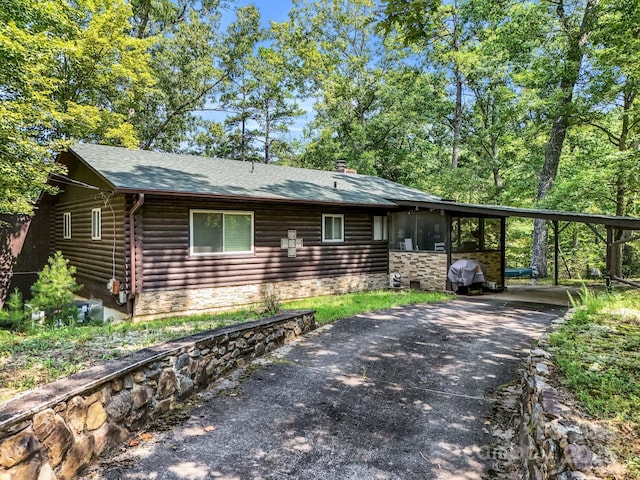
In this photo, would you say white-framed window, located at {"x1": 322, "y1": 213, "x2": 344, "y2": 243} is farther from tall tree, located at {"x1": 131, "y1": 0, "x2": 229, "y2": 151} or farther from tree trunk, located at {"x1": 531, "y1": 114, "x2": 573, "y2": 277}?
tall tree, located at {"x1": 131, "y1": 0, "x2": 229, "y2": 151}

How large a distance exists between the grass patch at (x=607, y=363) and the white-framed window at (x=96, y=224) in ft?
32.9

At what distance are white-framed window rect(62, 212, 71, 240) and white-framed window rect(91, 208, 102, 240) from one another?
2.27 m

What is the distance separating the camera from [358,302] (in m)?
10.2

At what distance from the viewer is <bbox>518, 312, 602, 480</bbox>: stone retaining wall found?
2.22 metres

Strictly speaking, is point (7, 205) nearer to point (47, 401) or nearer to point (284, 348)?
point (284, 348)

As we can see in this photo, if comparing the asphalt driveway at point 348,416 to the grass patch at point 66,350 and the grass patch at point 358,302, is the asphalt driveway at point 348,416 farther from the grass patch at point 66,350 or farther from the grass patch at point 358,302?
the grass patch at point 358,302

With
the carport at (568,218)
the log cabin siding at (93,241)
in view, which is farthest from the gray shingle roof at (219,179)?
the carport at (568,218)

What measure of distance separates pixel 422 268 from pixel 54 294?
984 cm

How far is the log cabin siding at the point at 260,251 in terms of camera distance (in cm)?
897

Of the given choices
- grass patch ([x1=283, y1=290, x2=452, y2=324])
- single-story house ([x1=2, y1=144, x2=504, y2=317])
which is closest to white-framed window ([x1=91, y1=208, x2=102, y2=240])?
single-story house ([x1=2, y1=144, x2=504, y2=317])

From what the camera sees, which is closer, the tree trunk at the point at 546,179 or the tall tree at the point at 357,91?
the tree trunk at the point at 546,179

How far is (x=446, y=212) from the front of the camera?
12.0 meters

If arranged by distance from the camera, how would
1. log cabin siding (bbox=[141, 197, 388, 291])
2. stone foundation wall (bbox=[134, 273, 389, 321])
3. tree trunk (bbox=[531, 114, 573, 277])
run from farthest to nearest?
tree trunk (bbox=[531, 114, 573, 277]) → log cabin siding (bbox=[141, 197, 388, 291]) → stone foundation wall (bbox=[134, 273, 389, 321])

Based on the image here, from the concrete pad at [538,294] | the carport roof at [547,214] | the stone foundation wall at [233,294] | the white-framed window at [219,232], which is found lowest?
the concrete pad at [538,294]
